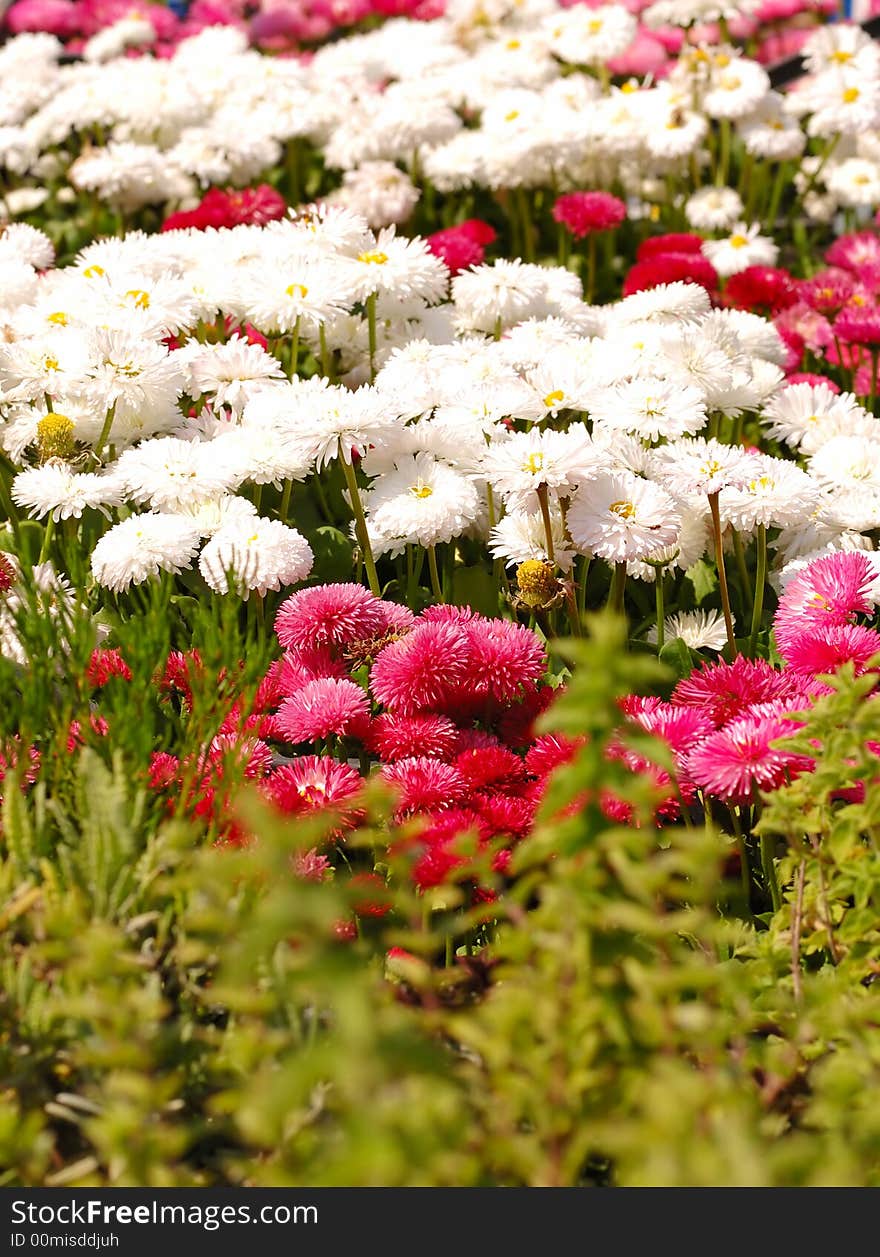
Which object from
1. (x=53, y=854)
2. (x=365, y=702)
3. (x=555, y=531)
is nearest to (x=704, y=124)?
(x=555, y=531)

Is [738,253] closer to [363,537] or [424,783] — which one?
[363,537]

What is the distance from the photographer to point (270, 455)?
235 centimetres

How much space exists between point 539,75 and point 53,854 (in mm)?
3600

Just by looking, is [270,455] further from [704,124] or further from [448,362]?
[704,124]

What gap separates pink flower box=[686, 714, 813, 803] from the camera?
5.86 feet

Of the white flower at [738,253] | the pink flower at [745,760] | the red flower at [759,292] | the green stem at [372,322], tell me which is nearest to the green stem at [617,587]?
the pink flower at [745,760]

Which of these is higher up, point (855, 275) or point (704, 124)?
point (704, 124)

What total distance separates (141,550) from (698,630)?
3.23ft

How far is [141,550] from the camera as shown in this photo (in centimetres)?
218

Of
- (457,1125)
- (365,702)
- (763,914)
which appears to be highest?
(457,1125)

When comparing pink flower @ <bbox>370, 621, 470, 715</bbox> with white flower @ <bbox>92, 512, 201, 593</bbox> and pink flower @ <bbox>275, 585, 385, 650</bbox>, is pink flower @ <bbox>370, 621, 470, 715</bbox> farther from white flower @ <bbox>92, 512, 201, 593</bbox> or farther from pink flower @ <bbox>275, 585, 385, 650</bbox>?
white flower @ <bbox>92, 512, 201, 593</bbox>

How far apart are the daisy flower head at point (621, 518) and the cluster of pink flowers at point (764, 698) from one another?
23 centimetres

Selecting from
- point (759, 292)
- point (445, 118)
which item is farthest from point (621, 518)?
point (445, 118)

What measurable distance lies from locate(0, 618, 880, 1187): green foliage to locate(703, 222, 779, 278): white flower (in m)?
2.60
